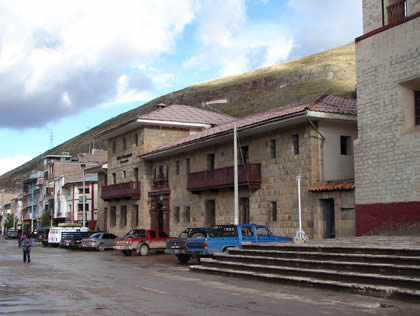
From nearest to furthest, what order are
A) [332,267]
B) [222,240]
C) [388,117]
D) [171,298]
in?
[171,298] < [332,267] < [388,117] < [222,240]

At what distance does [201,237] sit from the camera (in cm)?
2189

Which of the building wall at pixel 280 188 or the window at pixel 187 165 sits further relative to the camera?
the window at pixel 187 165

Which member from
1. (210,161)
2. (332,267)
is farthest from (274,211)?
A: (332,267)

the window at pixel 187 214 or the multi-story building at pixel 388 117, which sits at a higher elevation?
the multi-story building at pixel 388 117

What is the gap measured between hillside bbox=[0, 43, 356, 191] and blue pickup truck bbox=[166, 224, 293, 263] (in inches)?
3535

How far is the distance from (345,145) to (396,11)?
785 centimetres

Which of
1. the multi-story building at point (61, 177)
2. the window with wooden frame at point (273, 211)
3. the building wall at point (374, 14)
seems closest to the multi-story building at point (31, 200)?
the multi-story building at point (61, 177)

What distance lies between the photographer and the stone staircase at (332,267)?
1227 centimetres

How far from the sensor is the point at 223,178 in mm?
30484

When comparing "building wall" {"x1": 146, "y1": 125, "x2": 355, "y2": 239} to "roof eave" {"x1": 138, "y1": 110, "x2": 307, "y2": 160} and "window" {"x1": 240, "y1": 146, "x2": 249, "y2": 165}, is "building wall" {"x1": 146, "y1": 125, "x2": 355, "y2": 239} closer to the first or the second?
"window" {"x1": 240, "y1": 146, "x2": 249, "y2": 165}

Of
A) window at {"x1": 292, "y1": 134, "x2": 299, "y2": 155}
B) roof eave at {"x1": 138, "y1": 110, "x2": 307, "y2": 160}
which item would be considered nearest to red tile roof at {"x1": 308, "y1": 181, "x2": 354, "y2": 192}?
window at {"x1": 292, "y1": 134, "x2": 299, "y2": 155}

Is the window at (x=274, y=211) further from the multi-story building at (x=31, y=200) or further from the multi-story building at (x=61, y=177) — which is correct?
the multi-story building at (x=31, y=200)

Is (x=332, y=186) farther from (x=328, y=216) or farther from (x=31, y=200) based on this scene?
(x=31, y=200)

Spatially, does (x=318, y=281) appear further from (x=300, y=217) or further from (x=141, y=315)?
(x=300, y=217)
